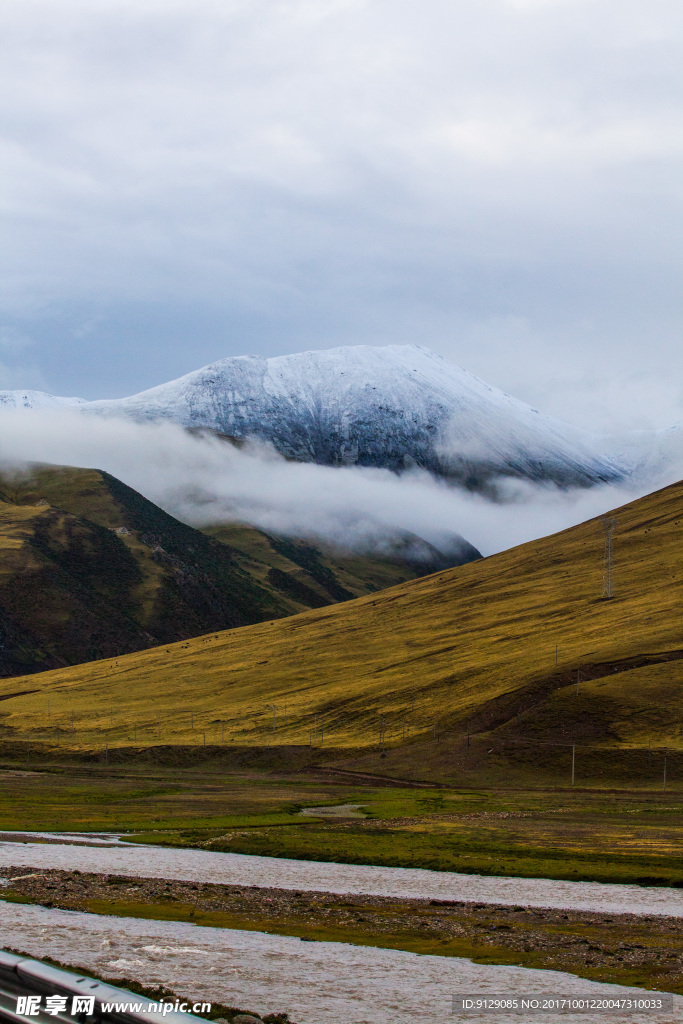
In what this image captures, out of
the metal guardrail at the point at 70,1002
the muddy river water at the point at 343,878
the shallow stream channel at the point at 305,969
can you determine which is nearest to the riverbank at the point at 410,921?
the shallow stream channel at the point at 305,969

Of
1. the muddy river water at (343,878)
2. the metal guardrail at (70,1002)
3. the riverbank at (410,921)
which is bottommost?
the muddy river water at (343,878)

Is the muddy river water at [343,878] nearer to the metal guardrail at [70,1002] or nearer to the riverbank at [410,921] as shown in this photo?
the riverbank at [410,921]

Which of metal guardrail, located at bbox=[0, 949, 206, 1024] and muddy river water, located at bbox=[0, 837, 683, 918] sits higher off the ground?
metal guardrail, located at bbox=[0, 949, 206, 1024]

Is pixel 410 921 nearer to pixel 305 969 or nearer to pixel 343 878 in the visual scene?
pixel 305 969

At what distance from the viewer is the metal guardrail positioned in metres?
17.8

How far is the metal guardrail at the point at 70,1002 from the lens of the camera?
1775cm

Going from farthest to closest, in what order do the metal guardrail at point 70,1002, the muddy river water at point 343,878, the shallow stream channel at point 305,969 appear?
the muddy river water at point 343,878, the shallow stream channel at point 305,969, the metal guardrail at point 70,1002

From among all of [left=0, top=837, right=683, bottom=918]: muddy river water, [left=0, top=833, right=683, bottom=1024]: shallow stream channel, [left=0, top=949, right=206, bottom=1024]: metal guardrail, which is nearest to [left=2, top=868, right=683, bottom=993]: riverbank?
[left=0, top=833, right=683, bottom=1024]: shallow stream channel

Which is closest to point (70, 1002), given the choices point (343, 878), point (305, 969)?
point (305, 969)

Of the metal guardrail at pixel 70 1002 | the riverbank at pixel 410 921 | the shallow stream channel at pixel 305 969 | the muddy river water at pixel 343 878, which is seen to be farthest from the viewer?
the muddy river water at pixel 343 878

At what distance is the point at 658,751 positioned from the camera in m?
138

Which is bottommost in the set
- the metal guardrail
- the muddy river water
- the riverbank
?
the muddy river water

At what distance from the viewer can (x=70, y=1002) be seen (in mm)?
18297

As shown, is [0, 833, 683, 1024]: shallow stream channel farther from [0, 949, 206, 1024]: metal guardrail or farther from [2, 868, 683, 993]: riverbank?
[0, 949, 206, 1024]: metal guardrail
